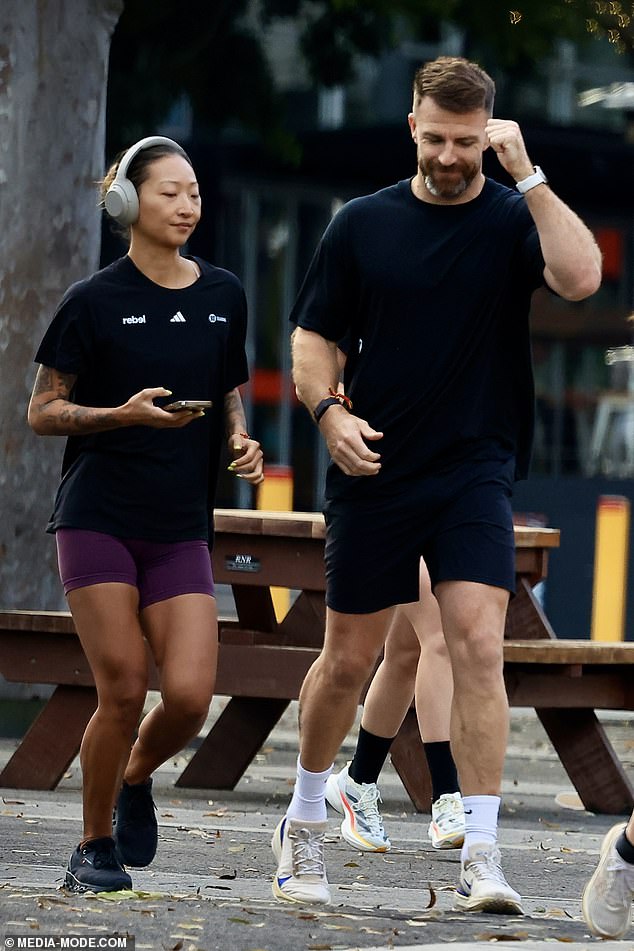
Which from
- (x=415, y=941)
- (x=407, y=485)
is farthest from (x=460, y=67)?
(x=415, y=941)

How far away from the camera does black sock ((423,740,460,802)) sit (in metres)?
6.56

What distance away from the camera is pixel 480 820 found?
4.99 m

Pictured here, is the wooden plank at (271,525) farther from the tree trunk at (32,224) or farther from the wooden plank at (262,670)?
the tree trunk at (32,224)

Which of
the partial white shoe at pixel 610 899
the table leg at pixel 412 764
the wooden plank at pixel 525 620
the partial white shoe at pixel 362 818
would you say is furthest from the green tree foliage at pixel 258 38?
the partial white shoe at pixel 610 899

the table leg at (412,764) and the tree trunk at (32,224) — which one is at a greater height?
the tree trunk at (32,224)

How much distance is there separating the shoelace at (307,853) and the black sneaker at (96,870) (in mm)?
433

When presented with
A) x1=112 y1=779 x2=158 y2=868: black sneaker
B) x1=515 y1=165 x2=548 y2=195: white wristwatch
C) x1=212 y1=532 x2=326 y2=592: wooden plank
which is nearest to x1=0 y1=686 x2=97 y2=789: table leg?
x1=212 y1=532 x2=326 y2=592: wooden plank

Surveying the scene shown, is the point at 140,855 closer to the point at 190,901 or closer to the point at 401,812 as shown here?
the point at 190,901

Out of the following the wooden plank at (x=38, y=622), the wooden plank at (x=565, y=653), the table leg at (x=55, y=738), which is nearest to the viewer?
the wooden plank at (x=565, y=653)

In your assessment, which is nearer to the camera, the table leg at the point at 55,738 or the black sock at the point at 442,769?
the black sock at the point at 442,769

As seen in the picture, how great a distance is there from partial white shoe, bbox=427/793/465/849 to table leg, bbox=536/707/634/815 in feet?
4.54

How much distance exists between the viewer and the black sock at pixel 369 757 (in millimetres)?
6695

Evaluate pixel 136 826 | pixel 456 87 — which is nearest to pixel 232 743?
pixel 136 826

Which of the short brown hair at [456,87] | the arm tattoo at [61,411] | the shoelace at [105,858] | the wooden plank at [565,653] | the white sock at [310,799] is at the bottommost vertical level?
the shoelace at [105,858]
